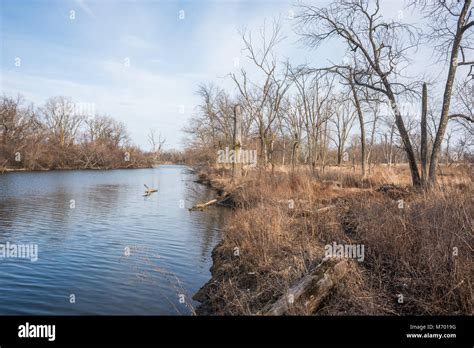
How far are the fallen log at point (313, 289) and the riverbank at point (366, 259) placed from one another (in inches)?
1.7

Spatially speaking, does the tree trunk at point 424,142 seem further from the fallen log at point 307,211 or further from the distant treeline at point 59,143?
the distant treeline at point 59,143

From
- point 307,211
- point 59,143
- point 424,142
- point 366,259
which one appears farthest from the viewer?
point 59,143

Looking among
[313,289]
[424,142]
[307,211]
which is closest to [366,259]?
[313,289]

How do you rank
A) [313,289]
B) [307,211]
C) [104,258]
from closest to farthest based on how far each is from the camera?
[313,289] → [104,258] → [307,211]

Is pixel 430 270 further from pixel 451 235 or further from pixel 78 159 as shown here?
pixel 78 159

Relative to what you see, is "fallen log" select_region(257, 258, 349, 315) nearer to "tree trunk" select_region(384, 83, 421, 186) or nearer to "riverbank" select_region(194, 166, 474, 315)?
"riverbank" select_region(194, 166, 474, 315)

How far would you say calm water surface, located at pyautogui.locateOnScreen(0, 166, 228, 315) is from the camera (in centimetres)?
639

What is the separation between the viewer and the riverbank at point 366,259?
4449mm

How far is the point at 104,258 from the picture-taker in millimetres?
9031

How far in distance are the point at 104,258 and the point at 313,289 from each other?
6403 millimetres

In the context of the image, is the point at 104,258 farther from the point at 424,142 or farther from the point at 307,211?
the point at 424,142

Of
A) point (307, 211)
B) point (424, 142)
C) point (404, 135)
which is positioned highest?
point (404, 135)

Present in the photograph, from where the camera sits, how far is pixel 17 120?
5147 cm

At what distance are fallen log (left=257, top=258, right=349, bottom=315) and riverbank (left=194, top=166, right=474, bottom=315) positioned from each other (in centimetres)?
4
